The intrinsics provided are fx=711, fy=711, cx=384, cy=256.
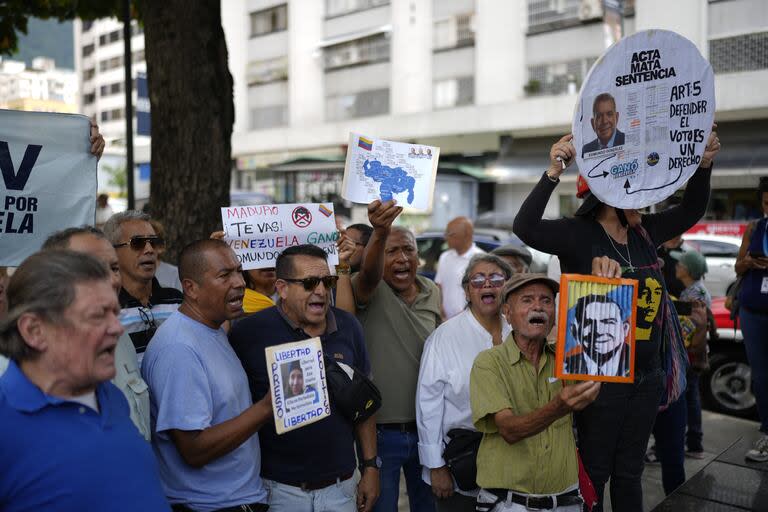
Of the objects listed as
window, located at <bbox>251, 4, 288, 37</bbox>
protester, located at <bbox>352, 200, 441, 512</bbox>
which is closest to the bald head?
protester, located at <bbox>352, 200, 441, 512</bbox>

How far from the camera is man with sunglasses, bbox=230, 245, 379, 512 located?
9.77 ft

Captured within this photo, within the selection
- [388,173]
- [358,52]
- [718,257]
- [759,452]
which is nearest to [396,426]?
[388,173]

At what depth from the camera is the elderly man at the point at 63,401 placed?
174 cm

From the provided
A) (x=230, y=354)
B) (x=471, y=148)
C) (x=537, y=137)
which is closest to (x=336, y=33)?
(x=471, y=148)

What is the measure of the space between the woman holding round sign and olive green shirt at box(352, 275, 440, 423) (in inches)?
35.4

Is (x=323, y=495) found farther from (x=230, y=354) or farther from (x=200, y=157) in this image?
(x=200, y=157)

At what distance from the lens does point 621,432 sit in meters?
3.26

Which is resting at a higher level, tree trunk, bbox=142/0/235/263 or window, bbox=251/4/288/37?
window, bbox=251/4/288/37

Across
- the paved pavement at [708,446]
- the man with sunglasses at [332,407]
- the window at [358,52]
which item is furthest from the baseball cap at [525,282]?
the window at [358,52]

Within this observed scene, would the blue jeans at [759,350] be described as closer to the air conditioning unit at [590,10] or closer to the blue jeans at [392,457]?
the blue jeans at [392,457]

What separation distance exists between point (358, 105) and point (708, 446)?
2628 centimetres

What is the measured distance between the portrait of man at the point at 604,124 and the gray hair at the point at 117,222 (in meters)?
2.27

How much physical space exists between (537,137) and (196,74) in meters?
21.7

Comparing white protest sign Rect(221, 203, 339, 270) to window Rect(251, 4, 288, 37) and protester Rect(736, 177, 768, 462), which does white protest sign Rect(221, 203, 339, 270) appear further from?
window Rect(251, 4, 288, 37)
